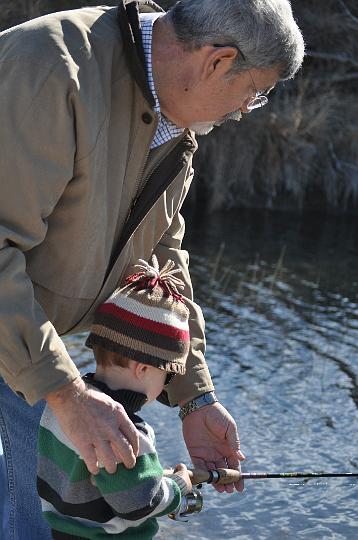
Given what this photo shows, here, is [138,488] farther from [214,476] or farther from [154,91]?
[154,91]

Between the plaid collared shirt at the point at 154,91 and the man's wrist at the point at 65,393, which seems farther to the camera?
the plaid collared shirt at the point at 154,91

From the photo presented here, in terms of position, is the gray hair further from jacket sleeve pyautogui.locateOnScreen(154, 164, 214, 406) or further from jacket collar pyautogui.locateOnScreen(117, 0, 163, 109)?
Answer: jacket sleeve pyautogui.locateOnScreen(154, 164, 214, 406)

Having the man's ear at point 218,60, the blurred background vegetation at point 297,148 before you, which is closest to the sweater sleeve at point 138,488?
the man's ear at point 218,60

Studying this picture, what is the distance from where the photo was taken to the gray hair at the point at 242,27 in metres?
2.27

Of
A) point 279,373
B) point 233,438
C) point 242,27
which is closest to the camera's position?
point 242,27

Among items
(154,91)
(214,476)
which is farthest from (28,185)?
(214,476)

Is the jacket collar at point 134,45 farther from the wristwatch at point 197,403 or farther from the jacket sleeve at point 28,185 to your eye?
the wristwatch at point 197,403

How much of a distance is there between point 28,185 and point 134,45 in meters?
0.42

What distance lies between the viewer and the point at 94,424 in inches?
84.6

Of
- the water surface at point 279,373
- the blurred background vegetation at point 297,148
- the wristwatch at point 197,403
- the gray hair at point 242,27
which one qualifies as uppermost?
the gray hair at point 242,27

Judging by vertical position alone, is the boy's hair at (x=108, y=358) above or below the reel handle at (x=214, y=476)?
above

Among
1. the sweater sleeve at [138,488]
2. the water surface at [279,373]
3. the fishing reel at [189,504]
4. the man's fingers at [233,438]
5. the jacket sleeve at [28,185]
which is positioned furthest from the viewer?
the water surface at [279,373]

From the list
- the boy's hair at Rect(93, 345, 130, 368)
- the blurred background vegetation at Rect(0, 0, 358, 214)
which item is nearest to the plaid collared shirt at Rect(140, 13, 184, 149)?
the boy's hair at Rect(93, 345, 130, 368)

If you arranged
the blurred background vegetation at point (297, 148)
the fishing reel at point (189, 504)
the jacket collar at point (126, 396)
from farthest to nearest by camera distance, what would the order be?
the blurred background vegetation at point (297, 148) < the fishing reel at point (189, 504) < the jacket collar at point (126, 396)
